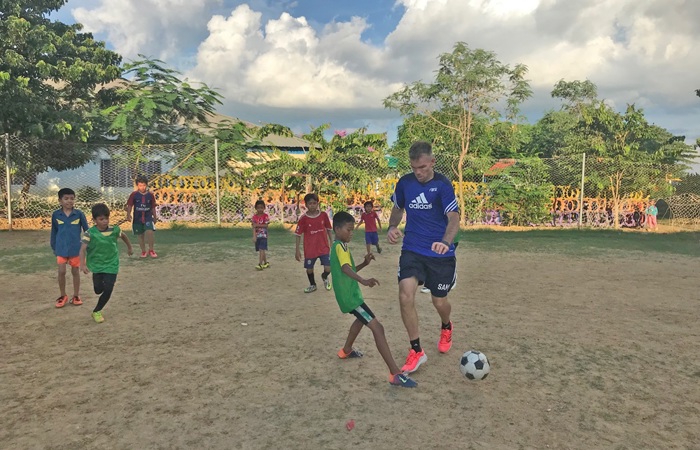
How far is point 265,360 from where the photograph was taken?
436 cm

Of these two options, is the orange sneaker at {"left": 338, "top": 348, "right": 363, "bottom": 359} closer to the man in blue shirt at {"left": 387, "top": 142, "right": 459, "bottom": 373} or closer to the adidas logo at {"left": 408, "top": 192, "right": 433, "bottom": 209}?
the man in blue shirt at {"left": 387, "top": 142, "right": 459, "bottom": 373}

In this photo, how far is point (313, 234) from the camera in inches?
293

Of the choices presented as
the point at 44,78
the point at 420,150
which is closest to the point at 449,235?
the point at 420,150

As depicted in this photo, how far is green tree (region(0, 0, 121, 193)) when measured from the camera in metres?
15.1

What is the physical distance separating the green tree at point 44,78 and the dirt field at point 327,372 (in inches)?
387

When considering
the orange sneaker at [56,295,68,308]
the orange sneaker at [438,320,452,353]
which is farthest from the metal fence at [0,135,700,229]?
the orange sneaker at [438,320,452,353]

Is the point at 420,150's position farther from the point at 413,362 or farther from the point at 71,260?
the point at 71,260

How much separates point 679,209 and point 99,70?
2222cm

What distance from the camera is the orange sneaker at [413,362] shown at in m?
4.01

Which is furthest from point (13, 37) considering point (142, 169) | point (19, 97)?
point (142, 169)

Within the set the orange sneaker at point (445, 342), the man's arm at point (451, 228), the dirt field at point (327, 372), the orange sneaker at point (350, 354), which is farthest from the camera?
the orange sneaker at point (445, 342)

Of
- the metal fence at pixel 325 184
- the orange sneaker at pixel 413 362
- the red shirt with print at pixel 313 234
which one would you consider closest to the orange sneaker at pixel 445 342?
the orange sneaker at pixel 413 362

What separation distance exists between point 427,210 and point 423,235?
0.21 meters

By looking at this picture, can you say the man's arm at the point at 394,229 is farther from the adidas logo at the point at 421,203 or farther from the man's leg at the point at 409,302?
the man's leg at the point at 409,302
